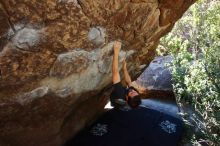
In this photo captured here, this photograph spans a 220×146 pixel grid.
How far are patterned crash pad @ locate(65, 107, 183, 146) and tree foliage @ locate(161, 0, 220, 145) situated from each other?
1.50 ft

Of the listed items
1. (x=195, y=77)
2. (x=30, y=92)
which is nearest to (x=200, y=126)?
(x=195, y=77)

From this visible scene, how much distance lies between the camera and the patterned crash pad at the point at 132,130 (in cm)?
544

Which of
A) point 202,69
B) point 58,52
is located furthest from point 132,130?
point 58,52

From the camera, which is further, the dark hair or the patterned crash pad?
the patterned crash pad

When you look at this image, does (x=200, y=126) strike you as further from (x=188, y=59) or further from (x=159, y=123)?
(x=188, y=59)

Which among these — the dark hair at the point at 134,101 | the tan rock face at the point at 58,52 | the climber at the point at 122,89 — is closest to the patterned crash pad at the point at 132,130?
the tan rock face at the point at 58,52

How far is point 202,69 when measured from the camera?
614 centimetres

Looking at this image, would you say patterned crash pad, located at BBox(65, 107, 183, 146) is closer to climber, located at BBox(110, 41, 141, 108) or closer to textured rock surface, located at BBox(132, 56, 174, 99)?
climber, located at BBox(110, 41, 141, 108)

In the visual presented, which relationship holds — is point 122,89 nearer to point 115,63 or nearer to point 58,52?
point 115,63

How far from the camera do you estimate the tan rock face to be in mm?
3357

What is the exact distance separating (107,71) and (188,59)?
9.41 feet

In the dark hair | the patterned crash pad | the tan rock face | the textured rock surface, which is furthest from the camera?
the textured rock surface

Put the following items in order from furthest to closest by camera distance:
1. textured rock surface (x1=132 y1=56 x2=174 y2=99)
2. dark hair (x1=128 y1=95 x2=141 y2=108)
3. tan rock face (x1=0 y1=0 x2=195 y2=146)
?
1. textured rock surface (x1=132 y1=56 x2=174 y2=99)
2. dark hair (x1=128 y1=95 x2=141 y2=108)
3. tan rock face (x1=0 y1=0 x2=195 y2=146)

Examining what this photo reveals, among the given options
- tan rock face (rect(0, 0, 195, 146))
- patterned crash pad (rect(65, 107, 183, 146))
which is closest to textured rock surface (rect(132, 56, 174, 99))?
patterned crash pad (rect(65, 107, 183, 146))
